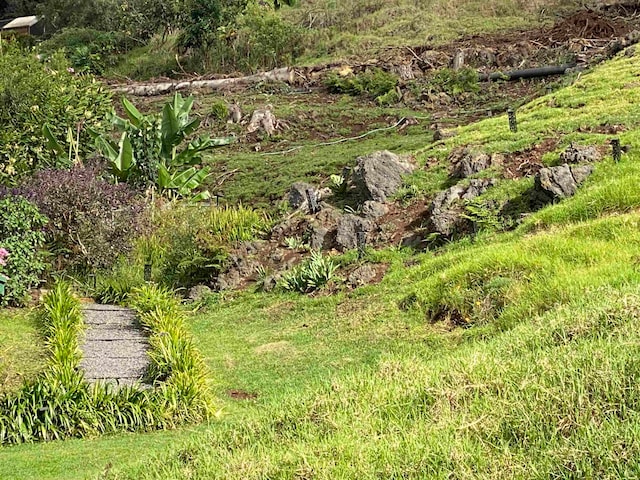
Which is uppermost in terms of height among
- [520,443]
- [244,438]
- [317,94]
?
[520,443]

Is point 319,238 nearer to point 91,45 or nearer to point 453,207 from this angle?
point 453,207

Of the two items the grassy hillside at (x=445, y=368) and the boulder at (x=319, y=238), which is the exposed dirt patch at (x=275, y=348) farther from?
the boulder at (x=319, y=238)

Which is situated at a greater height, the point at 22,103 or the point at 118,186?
the point at 22,103

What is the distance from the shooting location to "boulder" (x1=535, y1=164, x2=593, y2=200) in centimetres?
1016

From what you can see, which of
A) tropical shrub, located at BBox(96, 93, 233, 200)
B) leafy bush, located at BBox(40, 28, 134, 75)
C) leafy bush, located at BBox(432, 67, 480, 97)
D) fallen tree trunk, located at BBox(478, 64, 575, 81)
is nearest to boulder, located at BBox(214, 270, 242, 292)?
tropical shrub, located at BBox(96, 93, 233, 200)

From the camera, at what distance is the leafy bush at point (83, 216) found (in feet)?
38.8

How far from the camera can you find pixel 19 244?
10.6 meters

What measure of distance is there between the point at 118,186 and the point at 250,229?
2281 millimetres

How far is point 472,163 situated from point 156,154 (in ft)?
20.2

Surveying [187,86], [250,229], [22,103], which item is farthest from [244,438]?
[187,86]

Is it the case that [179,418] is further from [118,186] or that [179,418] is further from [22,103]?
[22,103]

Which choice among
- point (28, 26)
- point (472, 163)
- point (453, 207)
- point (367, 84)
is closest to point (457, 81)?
point (367, 84)

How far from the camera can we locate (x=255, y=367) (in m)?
8.10

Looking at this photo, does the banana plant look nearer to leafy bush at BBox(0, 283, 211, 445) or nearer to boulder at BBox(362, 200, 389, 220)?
boulder at BBox(362, 200, 389, 220)
